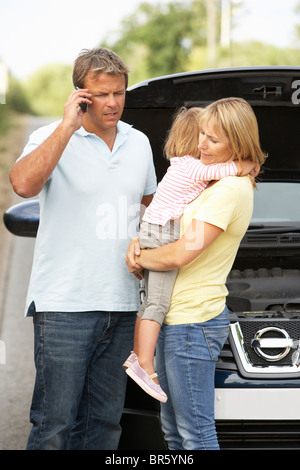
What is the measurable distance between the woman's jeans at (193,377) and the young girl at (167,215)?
0.06 m

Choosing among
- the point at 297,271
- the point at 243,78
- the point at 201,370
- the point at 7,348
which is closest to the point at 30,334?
the point at 7,348

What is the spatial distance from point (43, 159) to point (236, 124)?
66 cm

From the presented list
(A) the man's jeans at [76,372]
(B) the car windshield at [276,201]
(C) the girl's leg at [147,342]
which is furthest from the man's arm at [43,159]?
(B) the car windshield at [276,201]

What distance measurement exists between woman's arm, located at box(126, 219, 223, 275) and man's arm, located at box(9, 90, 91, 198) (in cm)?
43

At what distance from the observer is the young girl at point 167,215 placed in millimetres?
2528

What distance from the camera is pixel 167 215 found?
2.58 metres

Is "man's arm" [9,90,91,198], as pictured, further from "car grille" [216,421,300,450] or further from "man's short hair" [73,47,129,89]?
"car grille" [216,421,300,450]

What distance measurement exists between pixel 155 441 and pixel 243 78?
1.75 m

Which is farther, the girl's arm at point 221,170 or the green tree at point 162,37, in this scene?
the green tree at point 162,37

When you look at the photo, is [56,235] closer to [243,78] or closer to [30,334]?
[243,78]

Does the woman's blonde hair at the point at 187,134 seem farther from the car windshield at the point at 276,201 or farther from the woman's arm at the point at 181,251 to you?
the car windshield at the point at 276,201

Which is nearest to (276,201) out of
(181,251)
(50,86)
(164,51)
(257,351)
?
(257,351)

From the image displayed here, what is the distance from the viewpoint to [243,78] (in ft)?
11.5

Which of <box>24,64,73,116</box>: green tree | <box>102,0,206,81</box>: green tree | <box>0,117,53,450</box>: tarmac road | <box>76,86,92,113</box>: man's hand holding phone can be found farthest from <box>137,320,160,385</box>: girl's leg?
<box>24,64,73,116</box>: green tree
